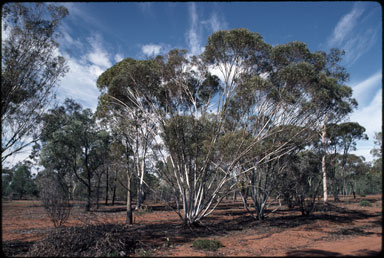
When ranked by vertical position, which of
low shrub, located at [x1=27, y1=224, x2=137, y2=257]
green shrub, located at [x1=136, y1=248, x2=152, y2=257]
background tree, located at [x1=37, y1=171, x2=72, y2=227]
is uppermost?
background tree, located at [x1=37, y1=171, x2=72, y2=227]

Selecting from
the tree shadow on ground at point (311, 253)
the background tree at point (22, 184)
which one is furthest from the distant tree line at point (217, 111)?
the background tree at point (22, 184)

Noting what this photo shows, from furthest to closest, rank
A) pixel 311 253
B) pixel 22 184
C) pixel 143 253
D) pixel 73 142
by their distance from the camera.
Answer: pixel 22 184 < pixel 73 142 < pixel 143 253 < pixel 311 253

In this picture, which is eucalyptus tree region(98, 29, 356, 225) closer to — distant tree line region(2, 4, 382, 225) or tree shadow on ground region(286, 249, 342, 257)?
distant tree line region(2, 4, 382, 225)

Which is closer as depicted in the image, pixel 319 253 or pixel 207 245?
pixel 319 253

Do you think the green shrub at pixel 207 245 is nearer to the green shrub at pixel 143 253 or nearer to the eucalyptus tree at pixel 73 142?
the green shrub at pixel 143 253

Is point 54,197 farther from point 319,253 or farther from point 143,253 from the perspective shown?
point 319,253

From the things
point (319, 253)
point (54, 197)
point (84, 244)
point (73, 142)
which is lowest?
point (319, 253)

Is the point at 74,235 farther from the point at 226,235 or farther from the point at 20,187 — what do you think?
the point at 20,187

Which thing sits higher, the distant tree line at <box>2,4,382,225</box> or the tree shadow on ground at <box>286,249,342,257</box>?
the distant tree line at <box>2,4,382,225</box>

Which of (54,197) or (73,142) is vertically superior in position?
(73,142)

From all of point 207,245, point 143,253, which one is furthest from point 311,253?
point 143,253

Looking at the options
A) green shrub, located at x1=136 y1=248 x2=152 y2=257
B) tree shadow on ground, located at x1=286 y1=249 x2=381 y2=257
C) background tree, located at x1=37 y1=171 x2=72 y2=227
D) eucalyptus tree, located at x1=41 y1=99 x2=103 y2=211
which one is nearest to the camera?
tree shadow on ground, located at x1=286 y1=249 x2=381 y2=257

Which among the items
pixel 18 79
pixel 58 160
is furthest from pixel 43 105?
pixel 58 160

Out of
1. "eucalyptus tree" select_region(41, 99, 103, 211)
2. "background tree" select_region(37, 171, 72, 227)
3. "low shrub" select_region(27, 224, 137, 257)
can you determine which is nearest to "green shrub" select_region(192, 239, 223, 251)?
"low shrub" select_region(27, 224, 137, 257)
